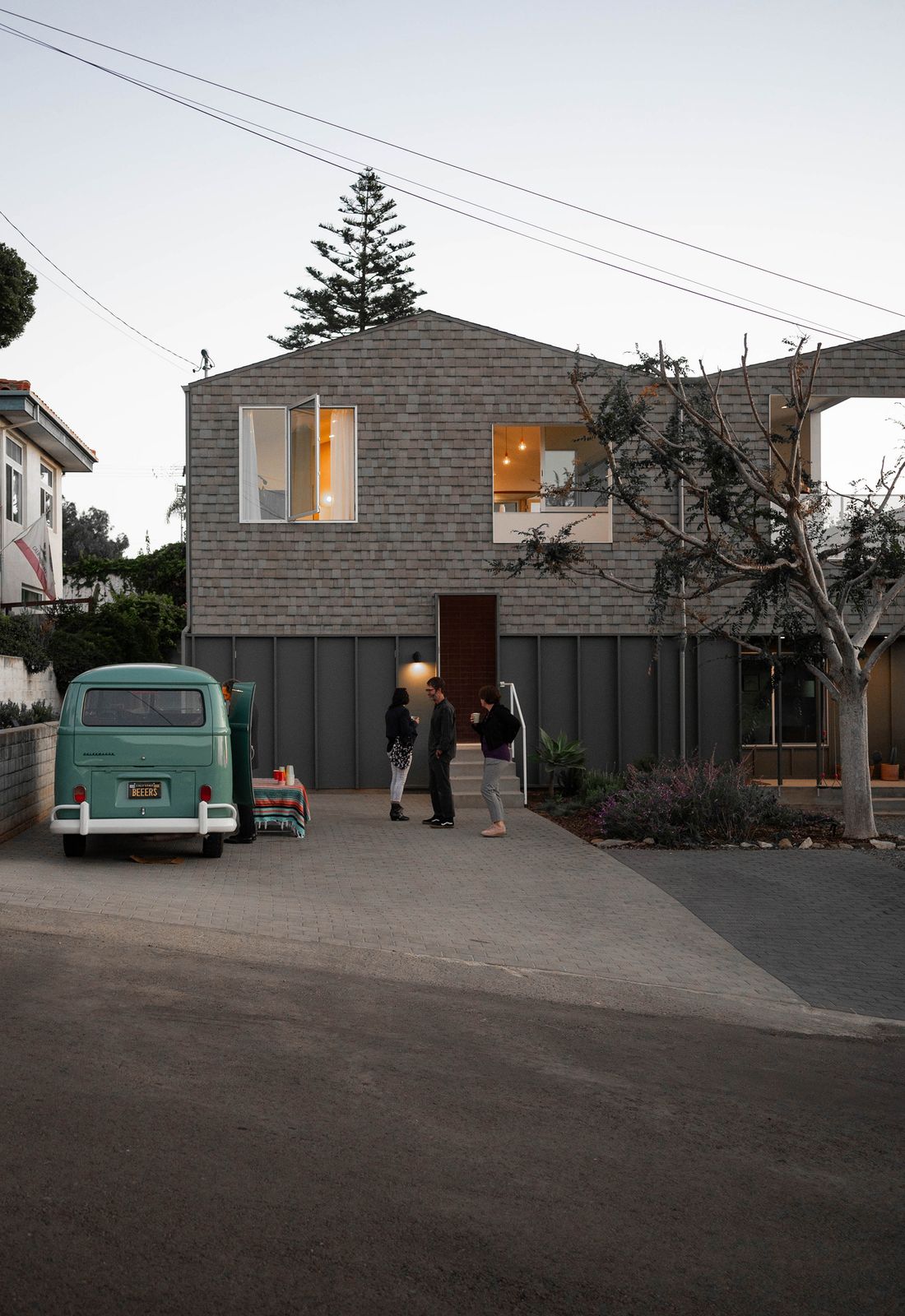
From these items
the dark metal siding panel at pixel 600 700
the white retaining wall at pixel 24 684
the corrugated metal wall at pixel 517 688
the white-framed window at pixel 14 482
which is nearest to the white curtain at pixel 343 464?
the corrugated metal wall at pixel 517 688

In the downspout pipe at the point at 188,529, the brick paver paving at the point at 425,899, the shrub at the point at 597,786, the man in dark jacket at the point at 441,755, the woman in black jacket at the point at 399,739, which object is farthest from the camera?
the downspout pipe at the point at 188,529

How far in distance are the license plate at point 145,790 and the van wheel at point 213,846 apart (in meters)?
0.81

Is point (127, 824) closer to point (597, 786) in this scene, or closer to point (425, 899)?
point (425, 899)

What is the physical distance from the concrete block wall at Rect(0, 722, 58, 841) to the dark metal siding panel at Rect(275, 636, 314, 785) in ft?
14.9

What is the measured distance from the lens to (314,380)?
2025 cm

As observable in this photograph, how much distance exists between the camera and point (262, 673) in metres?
20.1

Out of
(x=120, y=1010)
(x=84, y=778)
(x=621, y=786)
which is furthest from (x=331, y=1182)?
(x=621, y=786)

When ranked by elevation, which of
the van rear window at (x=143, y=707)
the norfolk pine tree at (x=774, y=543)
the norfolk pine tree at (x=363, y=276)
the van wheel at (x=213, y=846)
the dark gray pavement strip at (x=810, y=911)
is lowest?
the dark gray pavement strip at (x=810, y=911)

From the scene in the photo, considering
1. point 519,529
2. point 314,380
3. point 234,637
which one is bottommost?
point 234,637

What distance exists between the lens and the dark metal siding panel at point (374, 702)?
Result: 20094 millimetres

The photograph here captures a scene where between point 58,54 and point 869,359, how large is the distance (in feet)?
43.6

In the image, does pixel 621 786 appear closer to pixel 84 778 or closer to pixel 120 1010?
pixel 84 778

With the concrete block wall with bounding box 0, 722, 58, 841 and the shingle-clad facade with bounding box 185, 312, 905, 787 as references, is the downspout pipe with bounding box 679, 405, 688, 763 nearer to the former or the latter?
the shingle-clad facade with bounding box 185, 312, 905, 787

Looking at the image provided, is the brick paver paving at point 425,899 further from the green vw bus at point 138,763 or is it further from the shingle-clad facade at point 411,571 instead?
the shingle-clad facade at point 411,571
